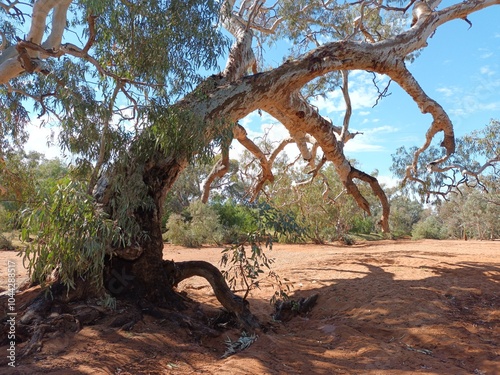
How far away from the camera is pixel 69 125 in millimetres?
4262

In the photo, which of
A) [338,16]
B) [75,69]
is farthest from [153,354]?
[338,16]

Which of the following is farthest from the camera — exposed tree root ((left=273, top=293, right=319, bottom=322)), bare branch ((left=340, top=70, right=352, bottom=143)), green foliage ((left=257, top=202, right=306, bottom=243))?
bare branch ((left=340, top=70, right=352, bottom=143))

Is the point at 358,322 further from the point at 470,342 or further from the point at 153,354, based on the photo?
the point at 153,354

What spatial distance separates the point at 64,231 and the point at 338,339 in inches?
115

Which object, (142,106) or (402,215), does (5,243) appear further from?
(402,215)

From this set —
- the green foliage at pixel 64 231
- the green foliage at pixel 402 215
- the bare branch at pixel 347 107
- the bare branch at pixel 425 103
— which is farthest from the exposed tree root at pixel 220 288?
the green foliage at pixel 402 215

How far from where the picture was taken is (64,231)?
3.31 m

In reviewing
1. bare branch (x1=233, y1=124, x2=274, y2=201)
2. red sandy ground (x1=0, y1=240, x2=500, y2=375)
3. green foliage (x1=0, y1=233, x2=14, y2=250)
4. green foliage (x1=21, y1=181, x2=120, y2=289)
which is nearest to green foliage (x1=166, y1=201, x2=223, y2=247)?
green foliage (x1=0, y1=233, x2=14, y2=250)

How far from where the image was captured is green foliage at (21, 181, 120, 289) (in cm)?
327

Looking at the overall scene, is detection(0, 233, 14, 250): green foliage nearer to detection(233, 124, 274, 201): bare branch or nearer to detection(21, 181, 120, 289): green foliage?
detection(233, 124, 274, 201): bare branch

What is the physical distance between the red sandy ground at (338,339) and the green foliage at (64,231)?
69 cm

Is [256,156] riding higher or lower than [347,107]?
lower

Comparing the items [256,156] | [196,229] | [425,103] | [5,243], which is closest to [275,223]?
[425,103]

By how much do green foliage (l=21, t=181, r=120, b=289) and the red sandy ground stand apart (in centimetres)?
69
